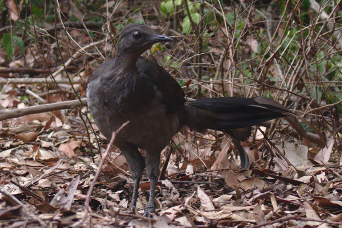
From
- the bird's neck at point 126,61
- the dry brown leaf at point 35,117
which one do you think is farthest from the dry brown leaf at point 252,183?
the dry brown leaf at point 35,117

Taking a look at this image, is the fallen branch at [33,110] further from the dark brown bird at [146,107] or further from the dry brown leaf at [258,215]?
the dry brown leaf at [258,215]

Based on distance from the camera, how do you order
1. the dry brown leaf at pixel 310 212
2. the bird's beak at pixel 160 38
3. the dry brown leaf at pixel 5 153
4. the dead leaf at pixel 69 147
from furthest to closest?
the dead leaf at pixel 69 147 < the dry brown leaf at pixel 5 153 < the bird's beak at pixel 160 38 < the dry brown leaf at pixel 310 212

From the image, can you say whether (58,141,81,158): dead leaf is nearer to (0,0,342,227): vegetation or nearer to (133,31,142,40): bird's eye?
(0,0,342,227): vegetation

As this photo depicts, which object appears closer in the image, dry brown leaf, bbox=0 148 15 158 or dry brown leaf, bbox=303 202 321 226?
dry brown leaf, bbox=303 202 321 226

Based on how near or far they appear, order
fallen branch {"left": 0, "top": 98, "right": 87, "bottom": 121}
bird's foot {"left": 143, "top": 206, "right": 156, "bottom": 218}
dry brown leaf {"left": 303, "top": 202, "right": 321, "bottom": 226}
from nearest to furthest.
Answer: dry brown leaf {"left": 303, "top": 202, "right": 321, "bottom": 226} < bird's foot {"left": 143, "top": 206, "right": 156, "bottom": 218} < fallen branch {"left": 0, "top": 98, "right": 87, "bottom": 121}

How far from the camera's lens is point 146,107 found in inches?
133

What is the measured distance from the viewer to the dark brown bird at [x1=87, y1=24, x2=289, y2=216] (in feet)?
10.7

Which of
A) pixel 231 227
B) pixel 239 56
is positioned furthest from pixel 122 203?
pixel 239 56

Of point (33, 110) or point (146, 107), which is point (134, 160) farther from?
point (33, 110)

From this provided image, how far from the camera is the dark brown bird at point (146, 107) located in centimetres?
325

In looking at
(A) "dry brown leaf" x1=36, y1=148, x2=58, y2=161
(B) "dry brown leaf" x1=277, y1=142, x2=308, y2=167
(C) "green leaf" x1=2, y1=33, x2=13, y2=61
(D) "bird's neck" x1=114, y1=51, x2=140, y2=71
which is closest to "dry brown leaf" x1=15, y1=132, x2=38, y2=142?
(A) "dry brown leaf" x1=36, y1=148, x2=58, y2=161

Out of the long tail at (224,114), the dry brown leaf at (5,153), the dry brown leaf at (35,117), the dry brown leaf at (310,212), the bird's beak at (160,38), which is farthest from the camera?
the dry brown leaf at (35,117)

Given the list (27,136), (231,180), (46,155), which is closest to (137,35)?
(231,180)

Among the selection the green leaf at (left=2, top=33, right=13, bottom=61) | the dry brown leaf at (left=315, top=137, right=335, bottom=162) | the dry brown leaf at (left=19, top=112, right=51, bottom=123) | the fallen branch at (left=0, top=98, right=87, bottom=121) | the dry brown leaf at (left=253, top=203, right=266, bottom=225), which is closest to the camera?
the dry brown leaf at (left=253, top=203, right=266, bottom=225)
